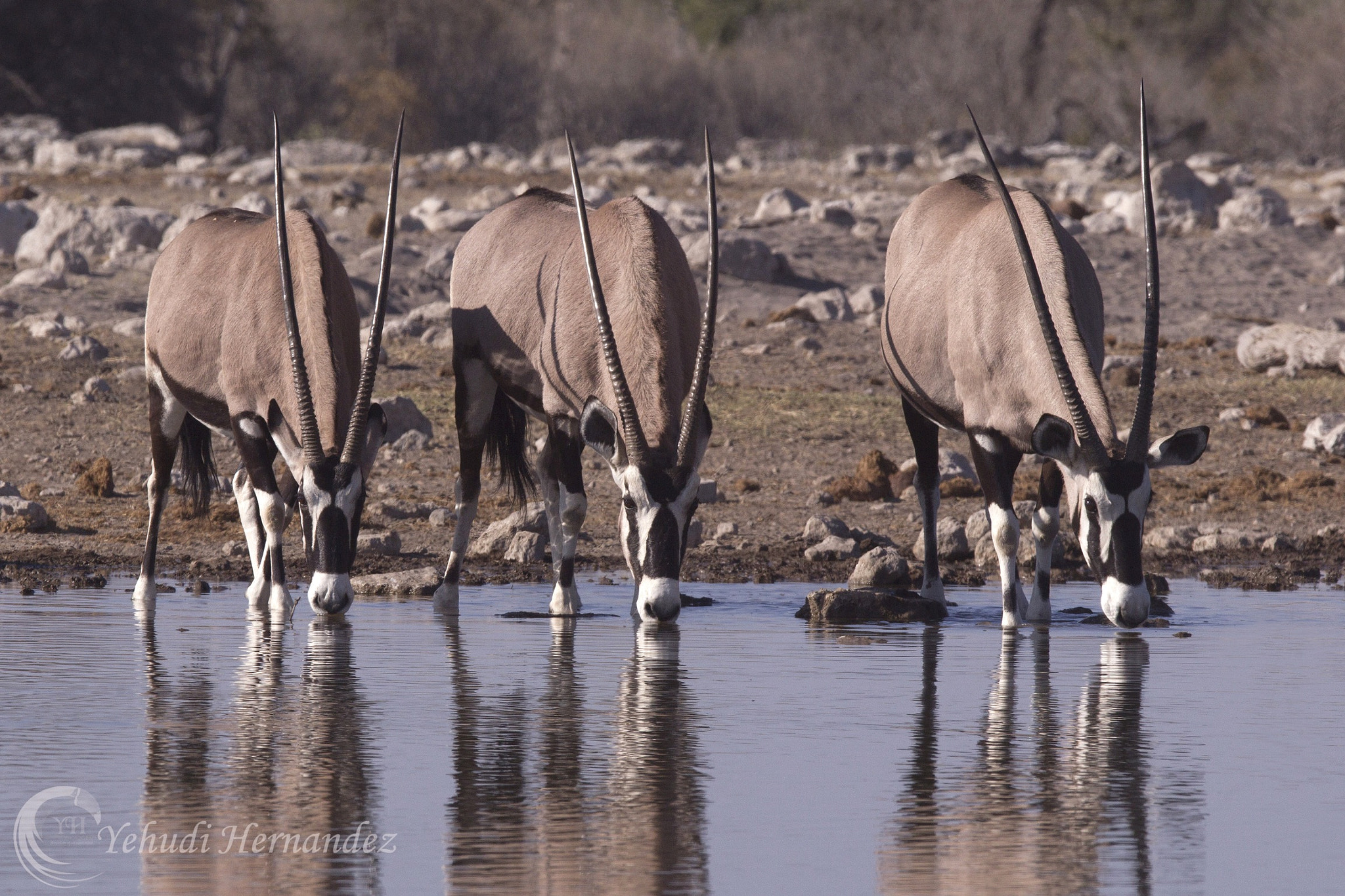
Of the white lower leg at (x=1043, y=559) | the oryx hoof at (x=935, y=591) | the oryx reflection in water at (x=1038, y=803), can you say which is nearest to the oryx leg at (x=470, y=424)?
the oryx hoof at (x=935, y=591)

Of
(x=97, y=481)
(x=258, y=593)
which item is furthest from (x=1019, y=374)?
(x=97, y=481)

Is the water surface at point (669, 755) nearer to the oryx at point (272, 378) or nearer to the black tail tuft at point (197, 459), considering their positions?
the oryx at point (272, 378)

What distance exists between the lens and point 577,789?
450 cm

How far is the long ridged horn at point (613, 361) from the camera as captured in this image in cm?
707

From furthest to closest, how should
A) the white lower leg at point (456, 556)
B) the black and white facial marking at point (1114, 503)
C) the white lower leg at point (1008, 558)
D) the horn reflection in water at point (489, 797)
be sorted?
the white lower leg at point (456, 556)
the white lower leg at point (1008, 558)
the black and white facial marking at point (1114, 503)
the horn reflection in water at point (489, 797)

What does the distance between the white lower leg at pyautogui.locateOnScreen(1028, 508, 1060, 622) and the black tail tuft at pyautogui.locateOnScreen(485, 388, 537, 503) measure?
235cm

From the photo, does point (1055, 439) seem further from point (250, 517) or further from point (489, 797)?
point (250, 517)

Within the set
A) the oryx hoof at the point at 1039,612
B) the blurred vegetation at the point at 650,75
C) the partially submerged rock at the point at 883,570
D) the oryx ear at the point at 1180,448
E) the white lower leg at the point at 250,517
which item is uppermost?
the blurred vegetation at the point at 650,75

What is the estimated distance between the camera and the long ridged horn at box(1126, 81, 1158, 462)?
6895 mm

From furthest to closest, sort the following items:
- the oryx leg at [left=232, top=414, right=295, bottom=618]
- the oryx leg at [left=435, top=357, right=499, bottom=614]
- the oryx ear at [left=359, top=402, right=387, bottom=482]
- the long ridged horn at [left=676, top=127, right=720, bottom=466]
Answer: the oryx leg at [left=435, top=357, right=499, bottom=614]
the oryx leg at [left=232, top=414, right=295, bottom=618]
the oryx ear at [left=359, top=402, right=387, bottom=482]
the long ridged horn at [left=676, top=127, right=720, bottom=466]

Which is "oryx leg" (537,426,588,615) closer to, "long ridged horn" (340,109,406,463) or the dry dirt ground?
the dry dirt ground

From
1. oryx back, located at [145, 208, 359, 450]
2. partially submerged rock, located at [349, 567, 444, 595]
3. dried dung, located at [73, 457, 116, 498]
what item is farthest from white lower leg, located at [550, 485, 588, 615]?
dried dung, located at [73, 457, 116, 498]

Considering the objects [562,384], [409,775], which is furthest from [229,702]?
[562,384]

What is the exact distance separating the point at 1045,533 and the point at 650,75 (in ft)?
104
